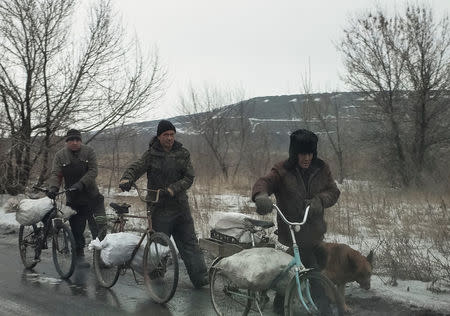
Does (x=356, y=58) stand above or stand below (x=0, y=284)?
above

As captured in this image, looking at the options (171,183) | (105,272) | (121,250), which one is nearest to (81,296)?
(105,272)

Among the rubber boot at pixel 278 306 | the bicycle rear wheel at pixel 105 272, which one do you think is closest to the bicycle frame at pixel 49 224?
the bicycle rear wheel at pixel 105 272

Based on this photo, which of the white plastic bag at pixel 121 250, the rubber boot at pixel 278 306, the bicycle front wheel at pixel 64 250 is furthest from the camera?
the bicycle front wheel at pixel 64 250

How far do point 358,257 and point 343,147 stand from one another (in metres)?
21.4

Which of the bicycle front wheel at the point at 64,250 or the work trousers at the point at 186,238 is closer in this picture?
the work trousers at the point at 186,238

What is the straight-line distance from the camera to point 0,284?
6.24 m

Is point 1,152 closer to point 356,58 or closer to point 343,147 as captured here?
point 356,58

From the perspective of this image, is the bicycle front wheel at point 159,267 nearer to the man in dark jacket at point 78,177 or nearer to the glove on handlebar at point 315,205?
the glove on handlebar at point 315,205

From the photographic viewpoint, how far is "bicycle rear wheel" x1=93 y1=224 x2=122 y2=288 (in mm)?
5973

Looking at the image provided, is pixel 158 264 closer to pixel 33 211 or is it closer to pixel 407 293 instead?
pixel 33 211

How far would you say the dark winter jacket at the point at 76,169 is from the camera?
24.3 feet

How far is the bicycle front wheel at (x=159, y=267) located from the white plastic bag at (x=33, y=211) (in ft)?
7.44

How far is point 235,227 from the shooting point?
5.16 meters

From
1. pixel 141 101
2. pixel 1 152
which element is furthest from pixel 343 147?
pixel 1 152
